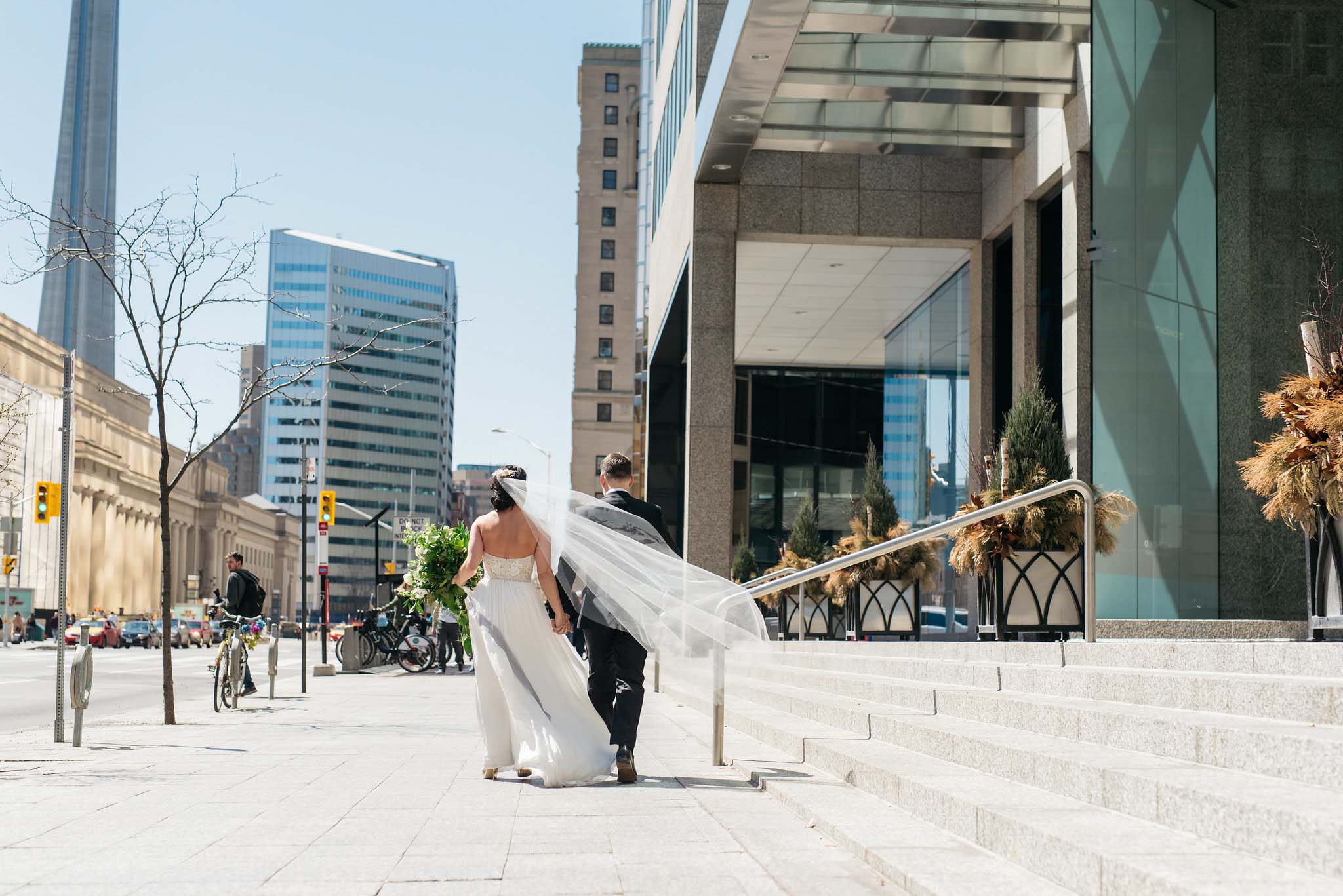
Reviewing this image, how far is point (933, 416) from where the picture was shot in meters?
28.2

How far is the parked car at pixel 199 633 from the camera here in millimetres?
75438

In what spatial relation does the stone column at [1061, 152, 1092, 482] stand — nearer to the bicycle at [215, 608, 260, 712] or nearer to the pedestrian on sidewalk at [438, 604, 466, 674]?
the bicycle at [215, 608, 260, 712]

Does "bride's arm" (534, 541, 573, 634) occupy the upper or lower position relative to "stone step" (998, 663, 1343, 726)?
upper

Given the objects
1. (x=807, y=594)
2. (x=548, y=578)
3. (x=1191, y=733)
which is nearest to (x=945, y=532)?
(x=548, y=578)

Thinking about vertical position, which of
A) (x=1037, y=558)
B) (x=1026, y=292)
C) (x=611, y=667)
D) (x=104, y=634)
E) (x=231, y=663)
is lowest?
(x=104, y=634)

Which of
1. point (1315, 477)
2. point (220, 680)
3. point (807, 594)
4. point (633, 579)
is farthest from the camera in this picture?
point (807, 594)

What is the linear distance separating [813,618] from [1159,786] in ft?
65.9

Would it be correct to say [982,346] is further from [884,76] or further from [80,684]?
[80,684]

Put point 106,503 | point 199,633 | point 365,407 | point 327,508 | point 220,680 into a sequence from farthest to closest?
point 365,407, point 106,503, point 199,633, point 327,508, point 220,680

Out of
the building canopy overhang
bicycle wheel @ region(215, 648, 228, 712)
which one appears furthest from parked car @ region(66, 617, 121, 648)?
the building canopy overhang

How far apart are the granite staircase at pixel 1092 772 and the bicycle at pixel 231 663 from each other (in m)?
9.31

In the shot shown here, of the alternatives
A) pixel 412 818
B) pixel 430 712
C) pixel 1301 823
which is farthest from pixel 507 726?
pixel 430 712

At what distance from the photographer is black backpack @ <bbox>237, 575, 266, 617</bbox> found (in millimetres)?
17312

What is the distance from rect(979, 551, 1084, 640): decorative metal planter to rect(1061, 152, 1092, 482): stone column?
325cm
